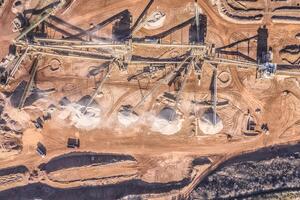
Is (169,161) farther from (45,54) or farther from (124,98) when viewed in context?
(45,54)

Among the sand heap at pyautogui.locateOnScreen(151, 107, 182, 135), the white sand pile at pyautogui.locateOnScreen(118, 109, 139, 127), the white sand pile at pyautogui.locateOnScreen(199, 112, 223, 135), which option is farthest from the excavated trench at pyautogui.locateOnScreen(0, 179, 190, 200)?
the white sand pile at pyautogui.locateOnScreen(118, 109, 139, 127)

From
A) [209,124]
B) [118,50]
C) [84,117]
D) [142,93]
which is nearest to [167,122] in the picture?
[142,93]

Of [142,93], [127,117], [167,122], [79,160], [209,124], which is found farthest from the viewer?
[142,93]

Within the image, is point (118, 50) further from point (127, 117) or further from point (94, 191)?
point (94, 191)

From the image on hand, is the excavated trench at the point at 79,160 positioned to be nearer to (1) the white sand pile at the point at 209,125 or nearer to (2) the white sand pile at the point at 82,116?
(2) the white sand pile at the point at 82,116

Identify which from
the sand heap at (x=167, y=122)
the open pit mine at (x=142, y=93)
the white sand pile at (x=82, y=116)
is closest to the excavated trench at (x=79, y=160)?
the open pit mine at (x=142, y=93)

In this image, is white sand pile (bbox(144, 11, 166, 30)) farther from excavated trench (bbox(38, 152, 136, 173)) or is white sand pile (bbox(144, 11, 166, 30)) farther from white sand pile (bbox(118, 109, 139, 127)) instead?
excavated trench (bbox(38, 152, 136, 173))
